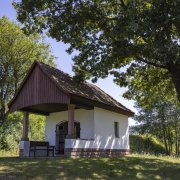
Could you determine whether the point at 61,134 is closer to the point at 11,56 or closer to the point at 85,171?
the point at 85,171

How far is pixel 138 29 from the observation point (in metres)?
15.7

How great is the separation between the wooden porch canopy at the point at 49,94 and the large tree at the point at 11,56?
Result: 1357 cm

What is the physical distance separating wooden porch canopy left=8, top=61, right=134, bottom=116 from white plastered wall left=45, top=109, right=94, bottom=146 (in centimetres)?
104

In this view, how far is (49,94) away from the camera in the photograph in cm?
2156

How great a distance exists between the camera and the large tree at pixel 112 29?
52.7 feet

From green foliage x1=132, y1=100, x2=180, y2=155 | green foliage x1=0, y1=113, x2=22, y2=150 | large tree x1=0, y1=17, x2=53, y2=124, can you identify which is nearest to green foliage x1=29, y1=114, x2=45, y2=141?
green foliage x1=0, y1=113, x2=22, y2=150

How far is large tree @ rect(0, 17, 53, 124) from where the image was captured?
36.8 metres

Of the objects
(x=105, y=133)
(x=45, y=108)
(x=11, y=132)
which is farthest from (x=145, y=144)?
(x=45, y=108)

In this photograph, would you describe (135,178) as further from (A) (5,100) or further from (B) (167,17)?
(A) (5,100)

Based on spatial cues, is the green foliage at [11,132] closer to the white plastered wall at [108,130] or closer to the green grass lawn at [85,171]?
the white plastered wall at [108,130]

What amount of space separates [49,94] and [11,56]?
17.4 meters

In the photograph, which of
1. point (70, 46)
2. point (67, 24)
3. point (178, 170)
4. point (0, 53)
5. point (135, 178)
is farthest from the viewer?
point (0, 53)

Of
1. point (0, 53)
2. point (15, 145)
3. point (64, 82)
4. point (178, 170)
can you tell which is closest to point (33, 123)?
point (15, 145)

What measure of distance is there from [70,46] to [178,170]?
10.7 meters
